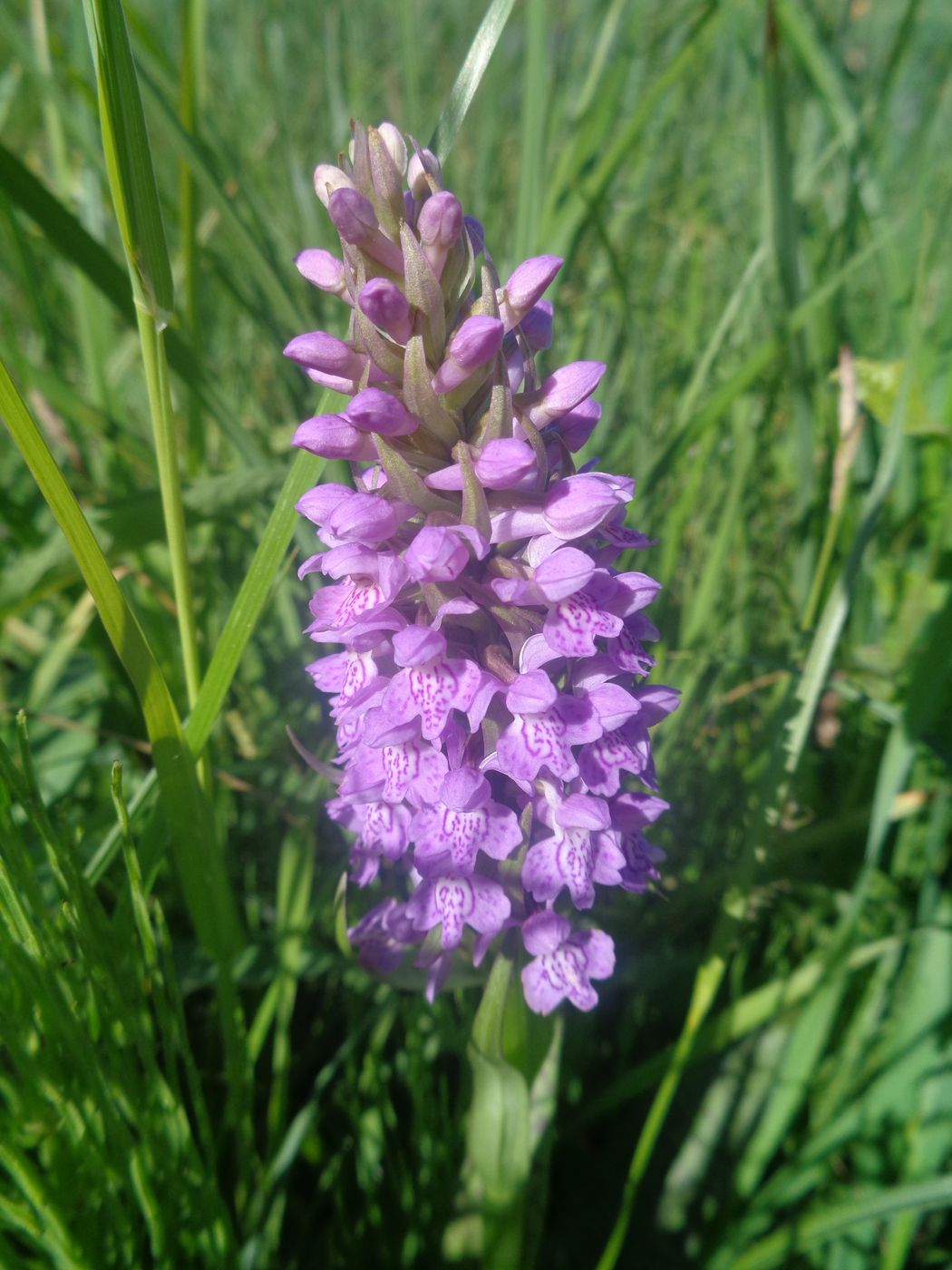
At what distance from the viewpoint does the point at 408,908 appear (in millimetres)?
906

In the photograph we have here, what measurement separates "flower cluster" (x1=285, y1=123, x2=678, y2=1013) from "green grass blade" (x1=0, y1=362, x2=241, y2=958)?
0.14 meters

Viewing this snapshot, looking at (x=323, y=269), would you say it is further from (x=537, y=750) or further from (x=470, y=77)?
(x=537, y=750)

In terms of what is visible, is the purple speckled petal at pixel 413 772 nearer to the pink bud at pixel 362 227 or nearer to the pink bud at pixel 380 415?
the pink bud at pixel 380 415

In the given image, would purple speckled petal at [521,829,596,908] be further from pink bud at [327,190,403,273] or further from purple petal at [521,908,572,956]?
pink bud at [327,190,403,273]

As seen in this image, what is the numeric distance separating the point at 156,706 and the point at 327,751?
42 centimetres

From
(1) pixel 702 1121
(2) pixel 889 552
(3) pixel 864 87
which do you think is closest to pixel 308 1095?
(1) pixel 702 1121

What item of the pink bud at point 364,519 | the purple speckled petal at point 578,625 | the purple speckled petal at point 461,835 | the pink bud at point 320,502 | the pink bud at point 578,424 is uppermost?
the pink bud at point 578,424

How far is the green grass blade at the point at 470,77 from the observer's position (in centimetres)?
90

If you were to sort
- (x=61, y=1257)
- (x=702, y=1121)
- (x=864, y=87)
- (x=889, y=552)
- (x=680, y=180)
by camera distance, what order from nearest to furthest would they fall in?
1. (x=61, y=1257)
2. (x=702, y=1121)
3. (x=889, y=552)
4. (x=864, y=87)
5. (x=680, y=180)

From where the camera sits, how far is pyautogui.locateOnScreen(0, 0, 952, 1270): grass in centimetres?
85

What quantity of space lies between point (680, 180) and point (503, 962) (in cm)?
195

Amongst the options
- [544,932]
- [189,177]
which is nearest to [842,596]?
[544,932]

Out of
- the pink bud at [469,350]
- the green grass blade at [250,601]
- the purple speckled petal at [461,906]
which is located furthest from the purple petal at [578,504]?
the purple speckled petal at [461,906]

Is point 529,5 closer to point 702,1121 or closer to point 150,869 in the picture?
point 150,869
